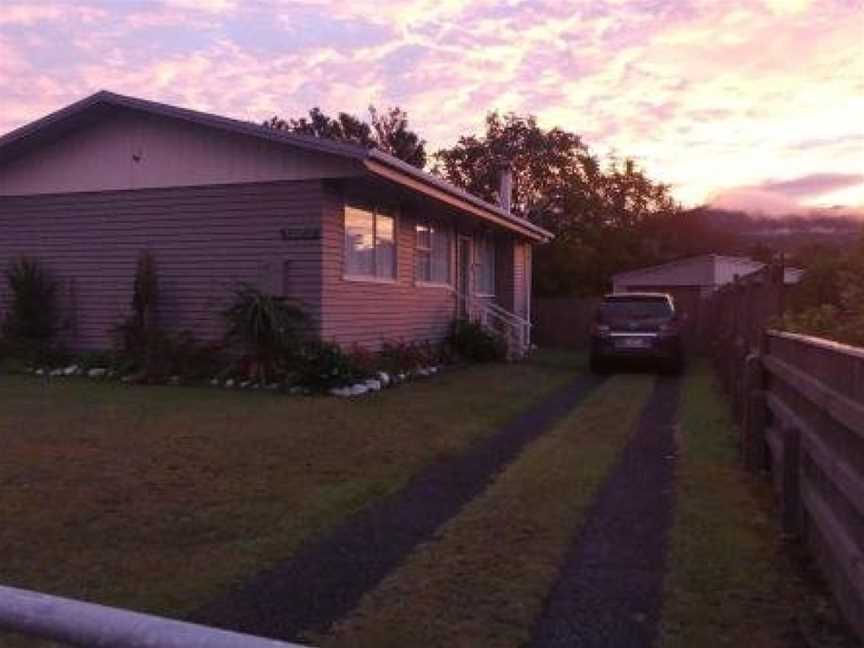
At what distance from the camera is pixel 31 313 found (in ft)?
52.3

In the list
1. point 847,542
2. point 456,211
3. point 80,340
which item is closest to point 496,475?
point 847,542

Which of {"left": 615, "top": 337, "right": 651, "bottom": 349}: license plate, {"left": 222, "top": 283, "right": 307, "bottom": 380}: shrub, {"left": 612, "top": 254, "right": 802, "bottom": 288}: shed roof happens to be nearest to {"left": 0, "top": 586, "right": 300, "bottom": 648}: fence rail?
{"left": 222, "top": 283, "right": 307, "bottom": 380}: shrub

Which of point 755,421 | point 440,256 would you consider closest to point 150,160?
point 440,256

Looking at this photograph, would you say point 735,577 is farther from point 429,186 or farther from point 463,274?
point 463,274

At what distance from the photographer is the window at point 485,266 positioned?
77.4 feet

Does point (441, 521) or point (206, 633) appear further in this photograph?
point (441, 521)

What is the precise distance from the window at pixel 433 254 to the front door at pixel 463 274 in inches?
29.1

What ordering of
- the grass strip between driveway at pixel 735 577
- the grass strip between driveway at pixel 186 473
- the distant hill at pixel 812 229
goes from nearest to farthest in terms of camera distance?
1. the grass strip between driveway at pixel 735 577
2. the grass strip between driveway at pixel 186 473
3. the distant hill at pixel 812 229

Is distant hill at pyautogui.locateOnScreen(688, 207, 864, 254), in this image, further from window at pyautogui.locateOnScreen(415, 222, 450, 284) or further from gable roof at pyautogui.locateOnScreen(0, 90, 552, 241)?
window at pyautogui.locateOnScreen(415, 222, 450, 284)

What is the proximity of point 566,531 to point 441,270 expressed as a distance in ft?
46.7

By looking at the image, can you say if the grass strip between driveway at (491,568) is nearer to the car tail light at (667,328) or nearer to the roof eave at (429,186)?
the roof eave at (429,186)

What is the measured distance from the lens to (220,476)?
759cm

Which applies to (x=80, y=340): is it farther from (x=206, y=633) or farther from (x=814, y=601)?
(x=206, y=633)

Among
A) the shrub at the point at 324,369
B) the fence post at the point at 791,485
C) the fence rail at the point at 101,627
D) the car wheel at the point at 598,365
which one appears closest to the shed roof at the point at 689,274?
the car wheel at the point at 598,365
